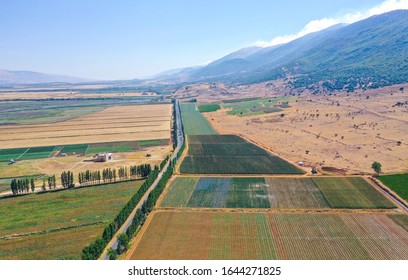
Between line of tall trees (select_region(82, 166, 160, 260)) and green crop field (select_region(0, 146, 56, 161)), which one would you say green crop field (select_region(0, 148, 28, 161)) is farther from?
line of tall trees (select_region(82, 166, 160, 260))

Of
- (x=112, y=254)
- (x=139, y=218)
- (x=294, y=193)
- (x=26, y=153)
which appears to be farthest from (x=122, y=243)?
(x=26, y=153)

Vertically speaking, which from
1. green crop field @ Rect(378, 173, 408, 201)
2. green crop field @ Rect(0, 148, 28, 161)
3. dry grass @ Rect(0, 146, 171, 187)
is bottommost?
green crop field @ Rect(378, 173, 408, 201)

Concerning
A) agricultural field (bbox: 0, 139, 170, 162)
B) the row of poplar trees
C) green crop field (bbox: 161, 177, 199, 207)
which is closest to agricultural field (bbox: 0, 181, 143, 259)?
the row of poplar trees

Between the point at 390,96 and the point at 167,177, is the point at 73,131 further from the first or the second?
the point at 390,96

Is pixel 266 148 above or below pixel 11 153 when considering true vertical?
above

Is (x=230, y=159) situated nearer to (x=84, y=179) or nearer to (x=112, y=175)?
(x=112, y=175)
